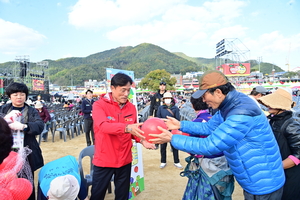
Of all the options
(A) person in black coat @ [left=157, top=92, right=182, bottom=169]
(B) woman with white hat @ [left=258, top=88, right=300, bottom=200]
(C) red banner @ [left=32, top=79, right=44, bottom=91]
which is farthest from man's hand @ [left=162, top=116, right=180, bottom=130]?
(C) red banner @ [left=32, top=79, right=44, bottom=91]

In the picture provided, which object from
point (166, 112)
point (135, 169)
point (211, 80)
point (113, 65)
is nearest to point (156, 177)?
point (135, 169)

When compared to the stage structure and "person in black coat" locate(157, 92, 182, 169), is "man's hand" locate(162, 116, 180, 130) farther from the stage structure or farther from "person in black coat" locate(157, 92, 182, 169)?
the stage structure

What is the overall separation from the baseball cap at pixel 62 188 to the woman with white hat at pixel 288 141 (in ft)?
6.76

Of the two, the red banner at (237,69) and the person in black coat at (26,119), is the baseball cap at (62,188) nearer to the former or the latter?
the person in black coat at (26,119)

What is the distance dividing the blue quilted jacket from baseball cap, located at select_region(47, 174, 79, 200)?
3.33 feet

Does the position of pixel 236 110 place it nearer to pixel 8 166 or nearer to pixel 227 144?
pixel 227 144

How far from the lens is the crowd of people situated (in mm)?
1579

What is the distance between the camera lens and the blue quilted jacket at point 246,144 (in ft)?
5.01

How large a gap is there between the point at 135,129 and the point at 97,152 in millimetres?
609

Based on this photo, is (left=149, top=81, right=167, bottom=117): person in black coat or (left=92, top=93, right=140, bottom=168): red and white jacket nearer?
(left=92, top=93, right=140, bottom=168): red and white jacket

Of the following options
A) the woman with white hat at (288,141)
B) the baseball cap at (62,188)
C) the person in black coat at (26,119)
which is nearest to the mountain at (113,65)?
the woman with white hat at (288,141)

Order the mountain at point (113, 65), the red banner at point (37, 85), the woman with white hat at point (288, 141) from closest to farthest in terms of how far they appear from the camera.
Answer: the woman with white hat at point (288, 141), the red banner at point (37, 85), the mountain at point (113, 65)

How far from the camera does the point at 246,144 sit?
1605mm

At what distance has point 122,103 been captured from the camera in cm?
237
